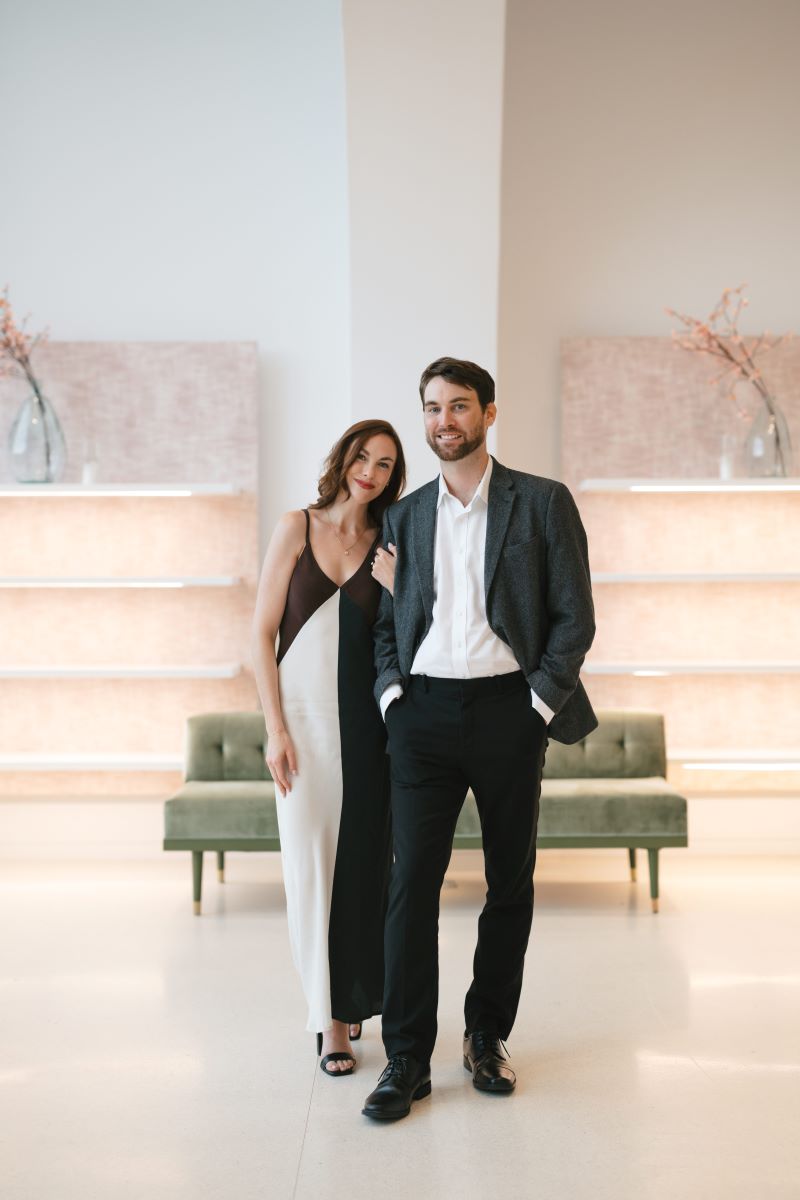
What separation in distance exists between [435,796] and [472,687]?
0.85 ft

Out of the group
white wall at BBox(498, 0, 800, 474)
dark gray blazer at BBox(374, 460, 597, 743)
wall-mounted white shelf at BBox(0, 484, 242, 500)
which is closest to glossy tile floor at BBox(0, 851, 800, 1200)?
dark gray blazer at BBox(374, 460, 597, 743)

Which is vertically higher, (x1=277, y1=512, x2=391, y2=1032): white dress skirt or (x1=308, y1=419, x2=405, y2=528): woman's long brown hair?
(x1=308, y1=419, x2=405, y2=528): woman's long brown hair

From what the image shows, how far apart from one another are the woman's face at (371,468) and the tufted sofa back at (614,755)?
2.23 metres

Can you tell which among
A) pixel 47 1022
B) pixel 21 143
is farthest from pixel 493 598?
pixel 21 143

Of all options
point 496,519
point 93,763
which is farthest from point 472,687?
point 93,763

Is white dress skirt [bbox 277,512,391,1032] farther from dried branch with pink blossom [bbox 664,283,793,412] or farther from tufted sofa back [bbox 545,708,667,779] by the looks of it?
dried branch with pink blossom [bbox 664,283,793,412]

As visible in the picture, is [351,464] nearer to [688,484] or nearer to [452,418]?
[452,418]

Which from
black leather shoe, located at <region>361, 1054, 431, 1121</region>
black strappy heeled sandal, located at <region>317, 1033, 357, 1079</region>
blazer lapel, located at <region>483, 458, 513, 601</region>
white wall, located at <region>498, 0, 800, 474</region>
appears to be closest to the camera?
black leather shoe, located at <region>361, 1054, 431, 1121</region>

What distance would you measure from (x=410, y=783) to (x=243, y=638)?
9.48 ft

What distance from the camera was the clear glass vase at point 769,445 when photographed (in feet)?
17.0

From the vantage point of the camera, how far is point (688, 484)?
5094 mm

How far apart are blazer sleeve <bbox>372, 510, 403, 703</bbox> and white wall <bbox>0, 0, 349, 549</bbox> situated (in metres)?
2.76

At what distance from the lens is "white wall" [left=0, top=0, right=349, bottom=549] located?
5.43m

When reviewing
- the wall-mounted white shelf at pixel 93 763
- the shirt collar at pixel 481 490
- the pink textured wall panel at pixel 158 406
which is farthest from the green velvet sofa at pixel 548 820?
the shirt collar at pixel 481 490
